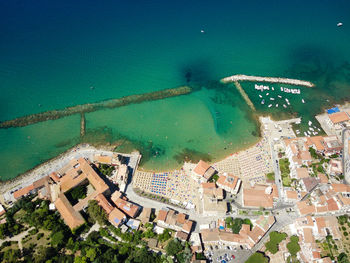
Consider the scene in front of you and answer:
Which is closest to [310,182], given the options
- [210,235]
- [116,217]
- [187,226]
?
[210,235]

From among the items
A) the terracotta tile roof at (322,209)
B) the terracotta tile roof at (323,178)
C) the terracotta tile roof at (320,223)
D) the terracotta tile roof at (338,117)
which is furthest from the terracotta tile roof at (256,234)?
the terracotta tile roof at (338,117)

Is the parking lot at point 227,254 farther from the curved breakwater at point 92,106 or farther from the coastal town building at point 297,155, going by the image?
the curved breakwater at point 92,106

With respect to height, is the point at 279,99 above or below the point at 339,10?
below

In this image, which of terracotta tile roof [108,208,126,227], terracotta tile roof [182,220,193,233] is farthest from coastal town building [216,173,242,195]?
terracotta tile roof [108,208,126,227]

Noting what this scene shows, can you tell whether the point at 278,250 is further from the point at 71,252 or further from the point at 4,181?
the point at 4,181

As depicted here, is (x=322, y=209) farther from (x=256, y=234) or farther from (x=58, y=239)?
(x=58, y=239)

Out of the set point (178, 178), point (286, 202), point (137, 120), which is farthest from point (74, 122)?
point (286, 202)
